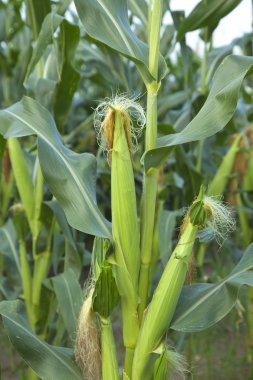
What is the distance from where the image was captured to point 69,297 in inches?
72.8

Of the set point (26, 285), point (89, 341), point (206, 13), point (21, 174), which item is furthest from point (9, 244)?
point (206, 13)

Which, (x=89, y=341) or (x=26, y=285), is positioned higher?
(x=89, y=341)

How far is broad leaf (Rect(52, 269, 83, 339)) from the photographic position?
5.86ft

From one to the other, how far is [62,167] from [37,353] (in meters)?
0.48

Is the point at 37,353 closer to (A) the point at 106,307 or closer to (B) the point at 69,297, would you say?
(A) the point at 106,307

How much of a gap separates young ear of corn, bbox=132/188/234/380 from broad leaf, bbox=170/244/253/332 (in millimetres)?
91

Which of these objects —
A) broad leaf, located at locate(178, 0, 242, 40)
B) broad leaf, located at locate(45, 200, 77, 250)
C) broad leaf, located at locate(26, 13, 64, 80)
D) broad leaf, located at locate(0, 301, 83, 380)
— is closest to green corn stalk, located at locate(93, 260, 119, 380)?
broad leaf, located at locate(0, 301, 83, 380)

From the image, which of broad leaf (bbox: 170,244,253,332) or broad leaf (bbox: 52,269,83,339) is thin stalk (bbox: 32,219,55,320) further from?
broad leaf (bbox: 170,244,253,332)

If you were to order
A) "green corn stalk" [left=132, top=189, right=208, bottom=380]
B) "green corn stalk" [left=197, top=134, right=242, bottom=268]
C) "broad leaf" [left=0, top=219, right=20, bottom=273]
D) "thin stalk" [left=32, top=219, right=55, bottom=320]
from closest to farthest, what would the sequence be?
"green corn stalk" [left=132, top=189, right=208, bottom=380] → "thin stalk" [left=32, top=219, right=55, bottom=320] → "broad leaf" [left=0, top=219, right=20, bottom=273] → "green corn stalk" [left=197, top=134, right=242, bottom=268]

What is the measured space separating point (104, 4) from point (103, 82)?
1590 millimetres

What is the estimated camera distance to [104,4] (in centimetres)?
149

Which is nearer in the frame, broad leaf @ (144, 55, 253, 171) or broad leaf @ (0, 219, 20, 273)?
broad leaf @ (144, 55, 253, 171)

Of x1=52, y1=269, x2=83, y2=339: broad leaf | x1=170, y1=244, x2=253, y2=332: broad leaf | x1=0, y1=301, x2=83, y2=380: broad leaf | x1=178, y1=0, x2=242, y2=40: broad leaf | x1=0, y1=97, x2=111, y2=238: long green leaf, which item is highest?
x1=178, y1=0, x2=242, y2=40: broad leaf

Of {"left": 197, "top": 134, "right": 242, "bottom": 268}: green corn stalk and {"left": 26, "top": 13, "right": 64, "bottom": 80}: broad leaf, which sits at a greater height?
{"left": 26, "top": 13, "right": 64, "bottom": 80}: broad leaf
